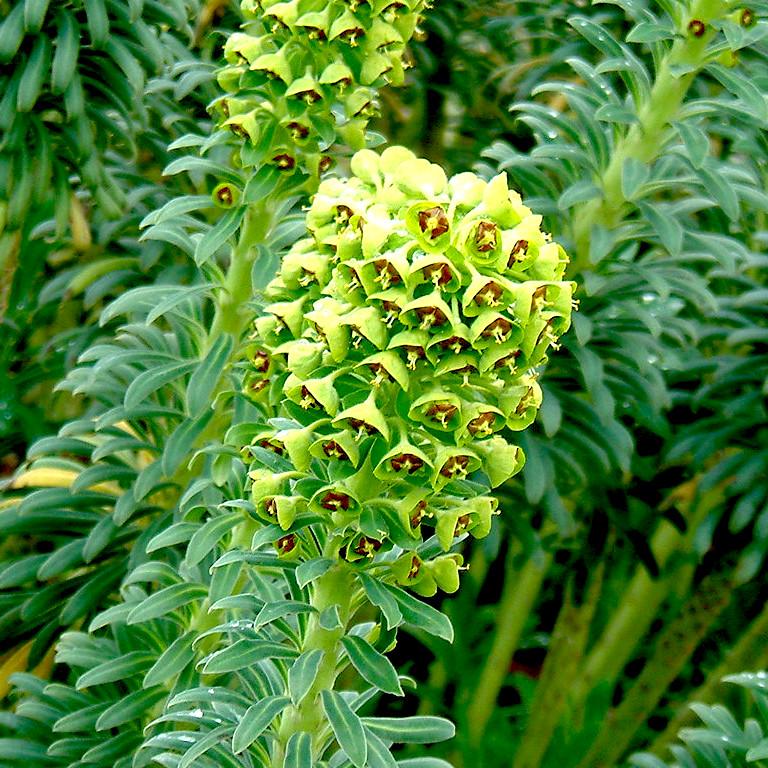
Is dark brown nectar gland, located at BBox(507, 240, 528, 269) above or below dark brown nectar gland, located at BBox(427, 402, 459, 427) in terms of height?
above

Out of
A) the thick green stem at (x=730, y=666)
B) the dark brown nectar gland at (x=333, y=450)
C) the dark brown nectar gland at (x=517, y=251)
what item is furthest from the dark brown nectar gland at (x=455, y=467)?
the thick green stem at (x=730, y=666)

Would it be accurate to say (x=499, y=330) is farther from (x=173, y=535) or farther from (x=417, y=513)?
(x=173, y=535)

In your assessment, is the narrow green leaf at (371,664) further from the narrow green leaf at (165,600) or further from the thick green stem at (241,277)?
the thick green stem at (241,277)

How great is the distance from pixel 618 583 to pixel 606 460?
1.14m

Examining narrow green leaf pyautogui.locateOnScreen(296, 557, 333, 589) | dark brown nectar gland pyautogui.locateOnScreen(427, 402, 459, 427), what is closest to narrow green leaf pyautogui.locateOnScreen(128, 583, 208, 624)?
narrow green leaf pyautogui.locateOnScreen(296, 557, 333, 589)

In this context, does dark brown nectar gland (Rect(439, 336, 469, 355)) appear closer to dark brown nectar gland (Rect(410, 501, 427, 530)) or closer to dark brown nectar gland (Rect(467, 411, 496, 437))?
dark brown nectar gland (Rect(467, 411, 496, 437))

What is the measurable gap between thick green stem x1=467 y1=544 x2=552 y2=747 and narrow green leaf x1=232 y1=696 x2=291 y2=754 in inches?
63.0

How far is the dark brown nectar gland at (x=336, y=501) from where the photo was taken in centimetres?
120

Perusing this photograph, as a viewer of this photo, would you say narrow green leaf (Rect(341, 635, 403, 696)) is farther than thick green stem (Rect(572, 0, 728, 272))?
No

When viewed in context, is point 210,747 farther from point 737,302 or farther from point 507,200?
point 737,302

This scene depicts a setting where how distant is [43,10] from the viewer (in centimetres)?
204

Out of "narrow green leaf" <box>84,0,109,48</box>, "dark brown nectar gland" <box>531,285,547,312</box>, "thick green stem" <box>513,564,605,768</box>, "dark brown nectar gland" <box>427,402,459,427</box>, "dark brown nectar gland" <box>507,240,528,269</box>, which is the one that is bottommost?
"thick green stem" <box>513,564,605,768</box>

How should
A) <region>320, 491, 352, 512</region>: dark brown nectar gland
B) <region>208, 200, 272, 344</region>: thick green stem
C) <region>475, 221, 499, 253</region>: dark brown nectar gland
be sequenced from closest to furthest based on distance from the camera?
<region>475, 221, 499, 253</region>: dark brown nectar gland → <region>320, 491, 352, 512</region>: dark brown nectar gland → <region>208, 200, 272, 344</region>: thick green stem

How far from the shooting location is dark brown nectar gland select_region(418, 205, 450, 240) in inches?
42.4
